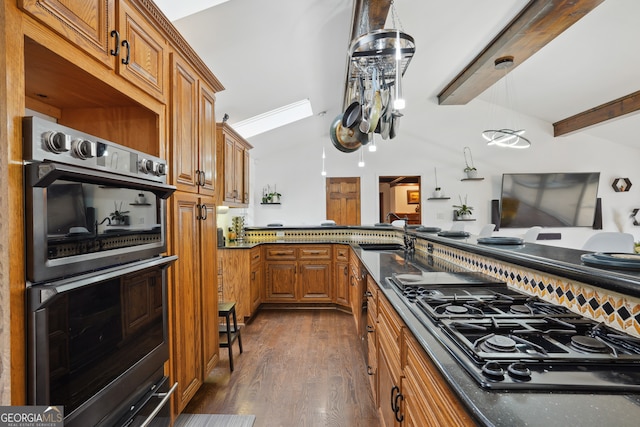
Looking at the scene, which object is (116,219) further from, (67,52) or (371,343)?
(371,343)

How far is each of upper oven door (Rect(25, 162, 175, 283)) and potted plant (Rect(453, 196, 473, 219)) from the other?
20.3 ft

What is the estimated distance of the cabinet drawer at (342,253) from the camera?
399 cm

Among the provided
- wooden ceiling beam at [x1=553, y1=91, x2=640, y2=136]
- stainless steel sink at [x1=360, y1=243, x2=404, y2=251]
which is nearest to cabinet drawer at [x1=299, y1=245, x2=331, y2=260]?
stainless steel sink at [x1=360, y1=243, x2=404, y2=251]

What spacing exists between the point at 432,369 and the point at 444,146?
6.51 m

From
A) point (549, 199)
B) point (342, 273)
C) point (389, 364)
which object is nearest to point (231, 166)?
point (342, 273)

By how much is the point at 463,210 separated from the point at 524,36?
11.8ft

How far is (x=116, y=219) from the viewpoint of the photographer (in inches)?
46.4

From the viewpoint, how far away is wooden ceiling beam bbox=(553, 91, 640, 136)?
464cm

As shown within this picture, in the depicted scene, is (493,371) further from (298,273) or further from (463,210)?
(463,210)

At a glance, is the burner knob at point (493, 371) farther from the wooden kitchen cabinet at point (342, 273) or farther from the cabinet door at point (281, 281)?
the cabinet door at point (281, 281)

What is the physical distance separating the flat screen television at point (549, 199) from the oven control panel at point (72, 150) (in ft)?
22.4

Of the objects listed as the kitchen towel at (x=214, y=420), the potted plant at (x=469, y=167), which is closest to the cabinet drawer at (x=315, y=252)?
the kitchen towel at (x=214, y=420)

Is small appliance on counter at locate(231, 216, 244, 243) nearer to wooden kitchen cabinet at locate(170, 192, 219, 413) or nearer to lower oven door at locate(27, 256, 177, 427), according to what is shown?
wooden kitchen cabinet at locate(170, 192, 219, 413)

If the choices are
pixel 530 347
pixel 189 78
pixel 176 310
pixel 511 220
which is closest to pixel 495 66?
pixel 511 220
